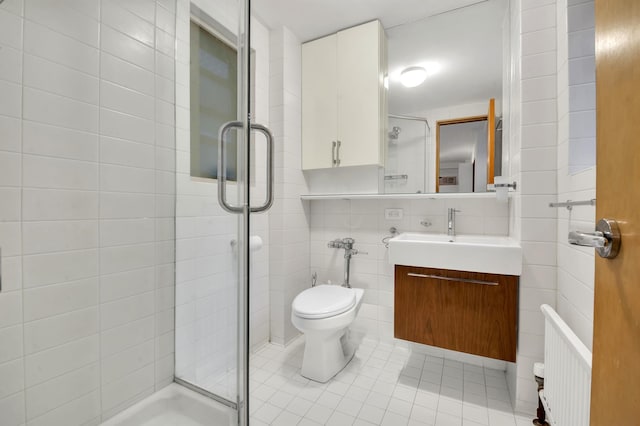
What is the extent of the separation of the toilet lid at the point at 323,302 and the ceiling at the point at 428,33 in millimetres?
1357

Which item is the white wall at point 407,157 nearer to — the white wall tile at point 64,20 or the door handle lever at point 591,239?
the door handle lever at point 591,239

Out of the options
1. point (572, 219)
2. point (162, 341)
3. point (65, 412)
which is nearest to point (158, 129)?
point (162, 341)

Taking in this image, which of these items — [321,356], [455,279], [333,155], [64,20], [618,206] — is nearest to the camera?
[618,206]

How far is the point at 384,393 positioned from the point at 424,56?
7.12 feet

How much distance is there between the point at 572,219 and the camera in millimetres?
1055

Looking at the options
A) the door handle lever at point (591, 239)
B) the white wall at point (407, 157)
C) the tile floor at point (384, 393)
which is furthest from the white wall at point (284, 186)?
the door handle lever at point (591, 239)

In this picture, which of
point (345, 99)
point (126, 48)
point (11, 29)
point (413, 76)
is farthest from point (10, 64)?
point (413, 76)

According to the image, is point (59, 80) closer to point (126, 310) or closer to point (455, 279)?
point (126, 310)

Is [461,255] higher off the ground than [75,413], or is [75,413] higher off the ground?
[461,255]

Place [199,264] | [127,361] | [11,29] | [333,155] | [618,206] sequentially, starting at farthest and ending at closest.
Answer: [333,155] → [199,264] → [127,361] → [11,29] → [618,206]

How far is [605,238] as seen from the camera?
0.47 metres

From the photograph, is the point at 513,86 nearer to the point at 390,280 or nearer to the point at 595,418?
the point at 390,280

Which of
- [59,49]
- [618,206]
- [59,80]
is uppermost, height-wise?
[59,49]

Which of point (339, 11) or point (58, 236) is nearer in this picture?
point (58, 236)
